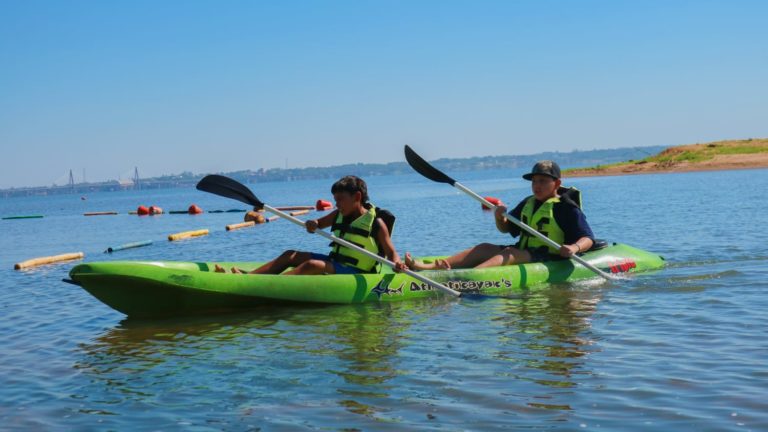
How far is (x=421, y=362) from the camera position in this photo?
6.22 m

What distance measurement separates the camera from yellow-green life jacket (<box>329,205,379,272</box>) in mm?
8562

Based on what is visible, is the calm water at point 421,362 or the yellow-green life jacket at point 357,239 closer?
the calm water at point 421,362

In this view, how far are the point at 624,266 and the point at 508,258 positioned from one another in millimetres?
1659

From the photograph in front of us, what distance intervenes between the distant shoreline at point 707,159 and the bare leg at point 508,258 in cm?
4196

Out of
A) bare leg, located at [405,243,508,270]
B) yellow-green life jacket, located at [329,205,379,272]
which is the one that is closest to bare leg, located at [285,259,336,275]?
yellow-green life jacket, located at [329,205,379,272]

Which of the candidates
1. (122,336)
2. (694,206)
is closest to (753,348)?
(122,336)

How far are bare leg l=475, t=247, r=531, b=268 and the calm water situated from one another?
2.00 feet

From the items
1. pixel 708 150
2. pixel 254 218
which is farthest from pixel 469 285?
pixel 708 150

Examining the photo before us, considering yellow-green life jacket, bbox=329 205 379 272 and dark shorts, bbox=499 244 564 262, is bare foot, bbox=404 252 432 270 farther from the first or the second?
dark shorts, bbox=499 244 564 262

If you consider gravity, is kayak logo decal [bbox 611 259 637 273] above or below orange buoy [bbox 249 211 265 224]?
below

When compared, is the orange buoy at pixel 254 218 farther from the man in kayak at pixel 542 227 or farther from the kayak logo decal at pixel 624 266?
the kayak logo decal at pixel 624 266

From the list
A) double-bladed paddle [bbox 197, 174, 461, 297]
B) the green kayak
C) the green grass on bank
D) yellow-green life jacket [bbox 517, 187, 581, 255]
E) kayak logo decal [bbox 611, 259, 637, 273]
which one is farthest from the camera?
the green grass on bank

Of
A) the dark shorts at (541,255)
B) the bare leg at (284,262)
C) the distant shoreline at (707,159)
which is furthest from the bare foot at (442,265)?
the distant shoreline at (707,159)

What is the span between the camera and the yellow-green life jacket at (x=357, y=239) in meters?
8.56
